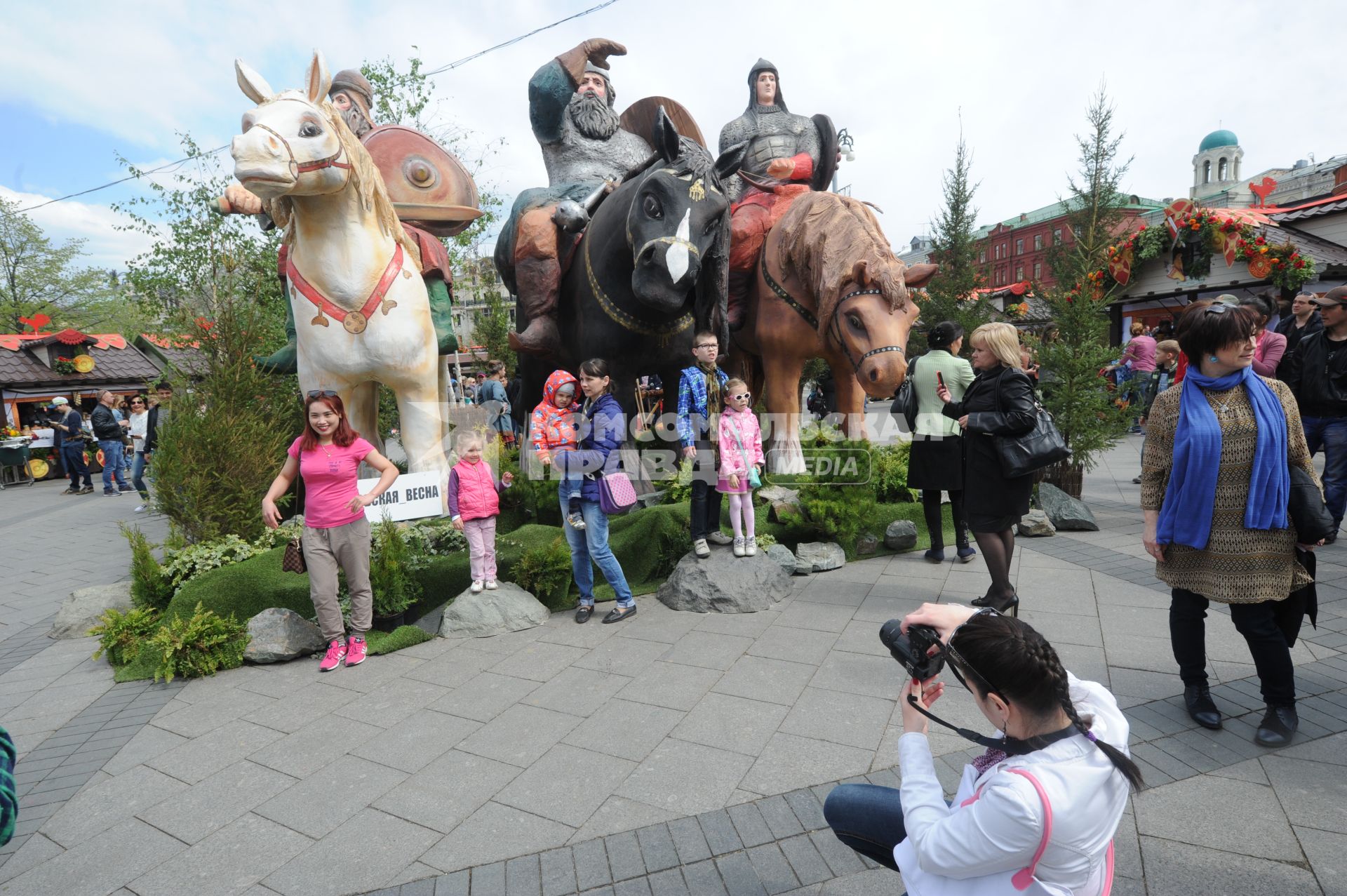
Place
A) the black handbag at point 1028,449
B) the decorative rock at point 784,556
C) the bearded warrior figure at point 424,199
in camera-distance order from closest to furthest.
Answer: the black handbag at point 1028,449 < the decorative rock at point 784,556 < the bearded warrior figure at point 424,199

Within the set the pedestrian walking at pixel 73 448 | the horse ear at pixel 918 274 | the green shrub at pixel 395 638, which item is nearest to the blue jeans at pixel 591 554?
the green shrub at pixel 395 638

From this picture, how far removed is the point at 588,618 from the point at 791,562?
158cm

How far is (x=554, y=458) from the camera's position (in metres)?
4.35

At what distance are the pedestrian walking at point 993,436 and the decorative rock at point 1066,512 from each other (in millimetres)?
2635

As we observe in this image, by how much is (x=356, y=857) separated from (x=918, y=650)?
2004mm

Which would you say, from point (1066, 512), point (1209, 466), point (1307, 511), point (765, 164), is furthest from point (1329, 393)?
point (765, 164)

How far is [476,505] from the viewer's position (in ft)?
14.2

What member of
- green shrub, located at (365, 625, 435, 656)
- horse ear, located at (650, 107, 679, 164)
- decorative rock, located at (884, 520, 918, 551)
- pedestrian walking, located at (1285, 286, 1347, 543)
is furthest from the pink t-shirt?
pedestrian walking, located at (1285, 286, 1347, 543)

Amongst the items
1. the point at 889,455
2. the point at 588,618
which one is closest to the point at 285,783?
the point at 588,618

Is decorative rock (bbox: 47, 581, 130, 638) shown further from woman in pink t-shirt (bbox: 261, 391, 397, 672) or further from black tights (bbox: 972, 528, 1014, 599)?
black tights (bbox: 972, 528, 1014, 599)

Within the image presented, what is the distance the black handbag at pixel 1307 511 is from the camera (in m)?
2.60

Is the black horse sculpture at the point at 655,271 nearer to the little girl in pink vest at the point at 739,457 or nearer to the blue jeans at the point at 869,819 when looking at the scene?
the little girl in pink vest at the point at 739,457

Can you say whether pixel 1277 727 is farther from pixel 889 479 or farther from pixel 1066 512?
pixel 1066 512

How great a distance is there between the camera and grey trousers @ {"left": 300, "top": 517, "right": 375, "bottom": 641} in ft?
12.7
